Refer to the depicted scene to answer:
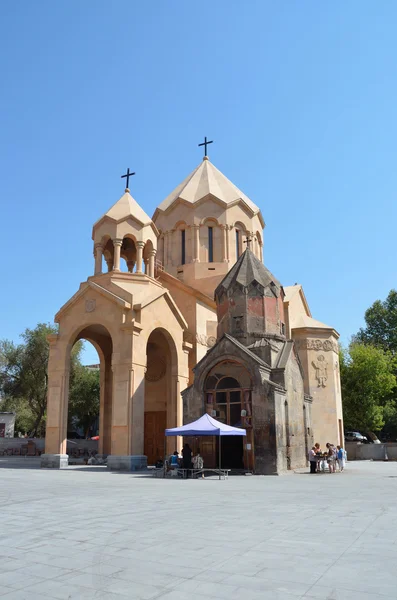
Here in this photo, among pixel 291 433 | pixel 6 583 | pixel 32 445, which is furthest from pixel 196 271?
pixel 6 583

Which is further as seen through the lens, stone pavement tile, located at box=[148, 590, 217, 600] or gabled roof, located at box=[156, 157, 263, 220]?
gabled roof, located at box=[156, 157, 263, 220]

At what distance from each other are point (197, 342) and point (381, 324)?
32624 millimetres

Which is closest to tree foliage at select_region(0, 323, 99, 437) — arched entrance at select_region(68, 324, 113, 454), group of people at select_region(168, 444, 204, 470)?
arched entrance at select_region(68, 324, 113, 454)

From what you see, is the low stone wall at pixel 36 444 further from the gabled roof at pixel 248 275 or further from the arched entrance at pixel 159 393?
the gabled roof at pixel 248 275

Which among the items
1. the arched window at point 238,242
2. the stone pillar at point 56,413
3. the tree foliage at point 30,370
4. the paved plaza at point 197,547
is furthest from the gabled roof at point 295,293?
the paved plaza at point 197,547

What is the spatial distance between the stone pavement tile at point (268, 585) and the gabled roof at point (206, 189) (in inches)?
1088

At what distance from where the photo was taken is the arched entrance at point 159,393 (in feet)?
80.2

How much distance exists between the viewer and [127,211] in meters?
25.5

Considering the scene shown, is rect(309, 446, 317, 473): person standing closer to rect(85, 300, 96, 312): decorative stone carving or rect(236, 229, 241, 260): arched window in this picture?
rect(85, 300, 96, 312): decorative stone carving

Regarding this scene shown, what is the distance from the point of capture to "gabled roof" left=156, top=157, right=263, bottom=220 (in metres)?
31.6

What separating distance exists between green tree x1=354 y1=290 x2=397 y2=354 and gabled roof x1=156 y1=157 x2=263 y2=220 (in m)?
25.5

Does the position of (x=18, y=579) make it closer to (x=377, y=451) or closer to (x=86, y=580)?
(x=86, y=580)

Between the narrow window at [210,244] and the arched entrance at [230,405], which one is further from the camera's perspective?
the narrow window at [210,244]

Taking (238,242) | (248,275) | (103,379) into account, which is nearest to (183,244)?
(238,242)
